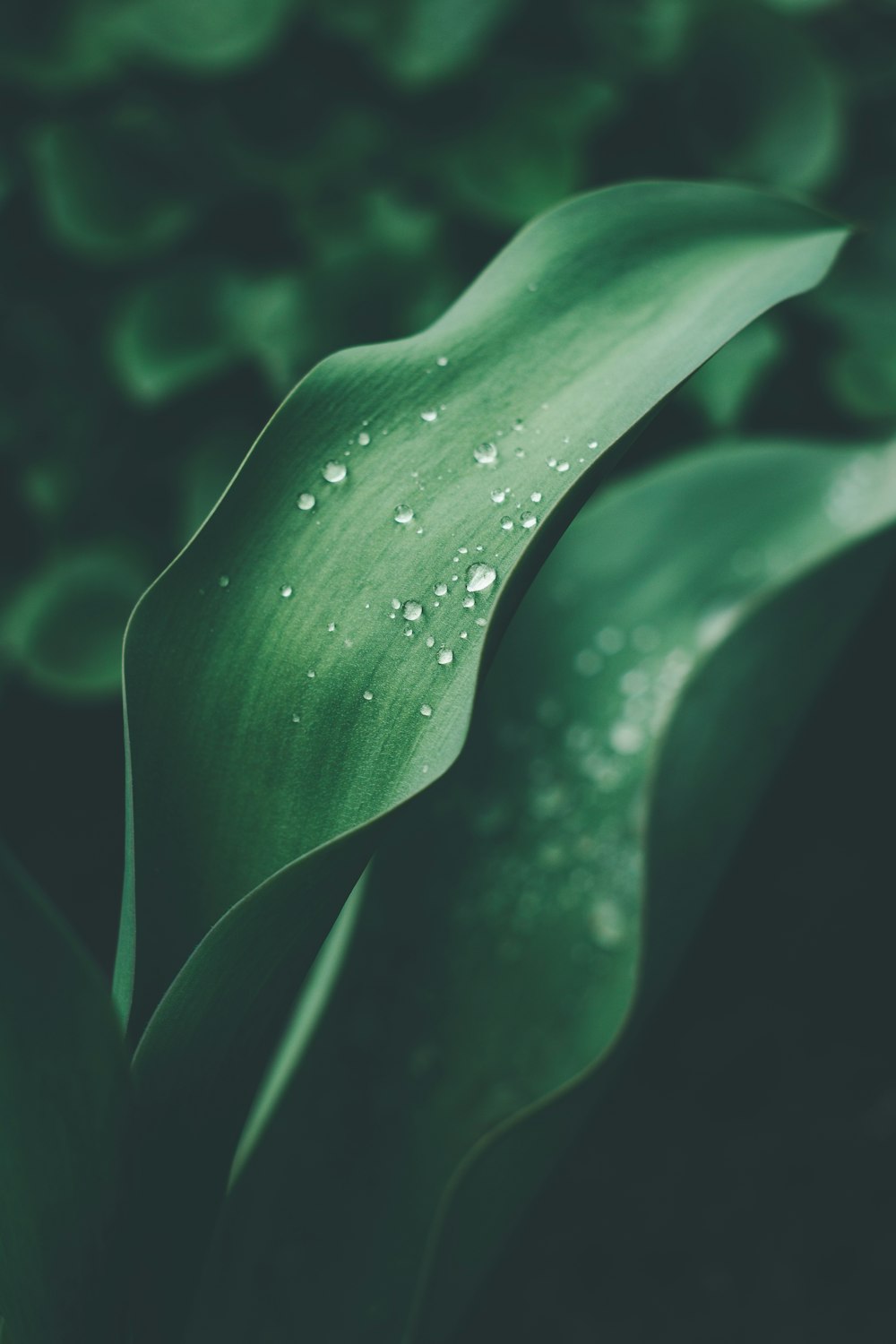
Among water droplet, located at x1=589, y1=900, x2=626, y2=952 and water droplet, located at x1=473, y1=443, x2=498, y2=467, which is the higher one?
water droplet, located at x1=473, y1=443, x2=498, y2=467

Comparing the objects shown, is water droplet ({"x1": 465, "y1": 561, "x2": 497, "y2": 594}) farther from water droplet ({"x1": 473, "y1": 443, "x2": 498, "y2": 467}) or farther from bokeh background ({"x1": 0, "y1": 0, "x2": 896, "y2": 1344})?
bokeh background ({"x1": 0, "y1": 0, "x2": 896, "y2": 1344})

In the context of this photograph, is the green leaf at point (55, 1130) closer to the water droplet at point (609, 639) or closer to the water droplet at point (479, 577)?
the water droplet at point (479, 577)

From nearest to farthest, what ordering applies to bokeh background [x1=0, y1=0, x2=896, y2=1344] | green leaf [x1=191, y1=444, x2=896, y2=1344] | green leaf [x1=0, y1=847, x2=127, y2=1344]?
1. green leaf [x1=0, y1=847, x2=127, y2=1344]
2. green leaf [x1=191, y1=444, x2=896, y2=1344]
3. bokeh background [x1=0, y1=0, x2=896, y2=1344]

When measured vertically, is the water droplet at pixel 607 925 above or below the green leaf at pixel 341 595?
below

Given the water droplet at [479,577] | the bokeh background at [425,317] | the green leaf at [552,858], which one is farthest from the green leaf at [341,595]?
the bokeh background at [425,317]

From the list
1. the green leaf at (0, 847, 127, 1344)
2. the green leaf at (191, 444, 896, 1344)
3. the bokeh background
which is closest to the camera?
the green leaf at (0, 847, 127, 1344)

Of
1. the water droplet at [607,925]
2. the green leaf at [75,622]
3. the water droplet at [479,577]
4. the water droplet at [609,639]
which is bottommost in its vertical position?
the water droplet at [607,925]

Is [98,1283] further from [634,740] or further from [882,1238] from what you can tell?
[882,1238]

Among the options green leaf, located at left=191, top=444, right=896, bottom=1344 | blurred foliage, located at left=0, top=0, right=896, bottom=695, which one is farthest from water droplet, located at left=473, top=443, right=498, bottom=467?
blurred foliage, located at left=0, top=0, right=896, bottom=695
